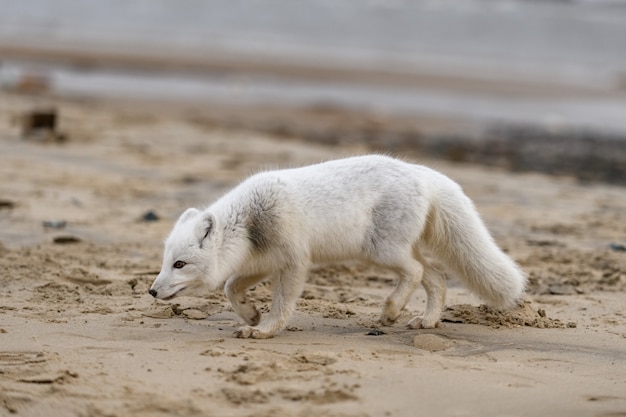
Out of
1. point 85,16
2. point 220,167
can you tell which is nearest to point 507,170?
point 220,167

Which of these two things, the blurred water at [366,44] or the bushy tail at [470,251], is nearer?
the bushy tail at [470,251]

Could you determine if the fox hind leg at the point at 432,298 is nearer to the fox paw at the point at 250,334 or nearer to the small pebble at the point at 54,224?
the fox paw at the point at 250,334

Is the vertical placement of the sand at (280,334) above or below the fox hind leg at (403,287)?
below

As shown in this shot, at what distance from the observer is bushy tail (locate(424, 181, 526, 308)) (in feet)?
19.5

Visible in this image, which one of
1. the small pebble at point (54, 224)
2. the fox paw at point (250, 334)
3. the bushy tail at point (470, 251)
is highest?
the bushy tail at point (470, 251)

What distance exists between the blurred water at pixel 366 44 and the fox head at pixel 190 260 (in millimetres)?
16338

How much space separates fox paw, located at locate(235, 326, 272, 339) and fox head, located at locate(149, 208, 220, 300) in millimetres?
359

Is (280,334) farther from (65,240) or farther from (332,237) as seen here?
(65,240)

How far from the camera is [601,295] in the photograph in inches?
272

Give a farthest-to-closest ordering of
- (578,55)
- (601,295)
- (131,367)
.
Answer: (578,55) < (601,295) < (131,367)

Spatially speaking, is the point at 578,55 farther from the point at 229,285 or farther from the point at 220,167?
the point at 229,285

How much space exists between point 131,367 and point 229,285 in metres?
1.24

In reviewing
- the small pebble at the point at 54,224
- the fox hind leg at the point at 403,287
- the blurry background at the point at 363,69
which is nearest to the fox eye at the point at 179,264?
the fox hind leg at the point at 403,287

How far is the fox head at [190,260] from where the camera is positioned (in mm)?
5586
